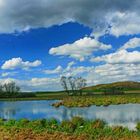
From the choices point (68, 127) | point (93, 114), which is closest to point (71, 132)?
point (68, 127)

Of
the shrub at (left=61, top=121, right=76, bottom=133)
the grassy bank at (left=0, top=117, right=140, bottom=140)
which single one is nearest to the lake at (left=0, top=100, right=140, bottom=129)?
the grassy bank at (left=0, top=117, right=140, bottom=140)

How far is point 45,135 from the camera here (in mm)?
19172

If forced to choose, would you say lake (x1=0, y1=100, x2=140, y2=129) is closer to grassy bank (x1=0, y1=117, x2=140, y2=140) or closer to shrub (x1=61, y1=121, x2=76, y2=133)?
grassy bank (x1=0, y1=117, x2=140, y2=140)

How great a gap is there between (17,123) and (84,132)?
6.45 m

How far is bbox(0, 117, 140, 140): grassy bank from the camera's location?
18562 mm

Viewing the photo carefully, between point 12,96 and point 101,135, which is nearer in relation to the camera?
point 101,135

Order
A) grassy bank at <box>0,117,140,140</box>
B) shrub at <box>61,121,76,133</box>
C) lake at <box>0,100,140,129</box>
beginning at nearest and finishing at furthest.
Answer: grassy bank at <box>0,117,140,140</box>, shrub at <box>61,121,76,133</box>, lake at <box>0,100,140,129</box>

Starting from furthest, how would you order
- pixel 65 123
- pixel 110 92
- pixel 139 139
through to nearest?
pixel 110 92, pixel 65 123, pixel 139 139

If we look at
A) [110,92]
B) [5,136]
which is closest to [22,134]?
[5,136]

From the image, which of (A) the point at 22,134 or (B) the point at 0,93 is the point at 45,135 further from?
(B) the point at 0,93

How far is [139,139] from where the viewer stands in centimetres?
1733

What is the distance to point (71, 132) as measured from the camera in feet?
70.5

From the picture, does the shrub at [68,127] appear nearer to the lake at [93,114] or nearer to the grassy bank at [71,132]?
the grassy bank at [71,132]

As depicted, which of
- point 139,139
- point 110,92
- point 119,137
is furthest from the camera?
point 110,92
